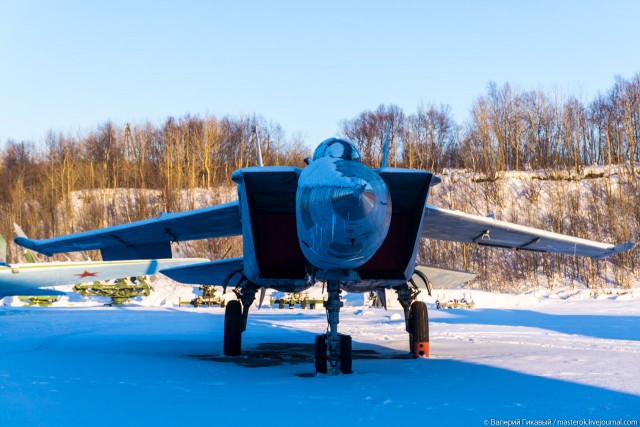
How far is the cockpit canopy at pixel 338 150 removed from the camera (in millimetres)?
6117

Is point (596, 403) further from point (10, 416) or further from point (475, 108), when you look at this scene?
point (475, 108)

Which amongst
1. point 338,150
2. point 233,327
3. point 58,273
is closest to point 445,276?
point 233,327

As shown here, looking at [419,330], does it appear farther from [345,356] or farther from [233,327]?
[233,327]

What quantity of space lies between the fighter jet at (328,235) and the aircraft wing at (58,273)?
27.8 feet

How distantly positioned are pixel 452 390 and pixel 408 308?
3.30 meters

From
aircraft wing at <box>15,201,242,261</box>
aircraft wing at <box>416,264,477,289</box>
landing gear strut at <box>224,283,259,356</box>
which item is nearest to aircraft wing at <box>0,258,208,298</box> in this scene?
aircraft wing at <box>15,201,242,261</box>

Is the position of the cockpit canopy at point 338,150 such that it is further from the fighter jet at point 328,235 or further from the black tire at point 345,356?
the black tire at point 345,356

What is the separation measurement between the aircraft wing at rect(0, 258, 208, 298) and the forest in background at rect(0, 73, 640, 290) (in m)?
17.6

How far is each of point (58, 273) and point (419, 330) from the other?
15172mm

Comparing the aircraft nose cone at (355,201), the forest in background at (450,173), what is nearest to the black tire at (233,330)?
the aircraft nose cone at (355,201)

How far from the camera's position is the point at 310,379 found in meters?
5.87

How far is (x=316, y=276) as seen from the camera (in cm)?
683

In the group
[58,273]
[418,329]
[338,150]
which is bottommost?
[418,329]

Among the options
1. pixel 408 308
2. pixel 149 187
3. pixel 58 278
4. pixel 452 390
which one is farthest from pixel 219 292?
pixel 452 390
